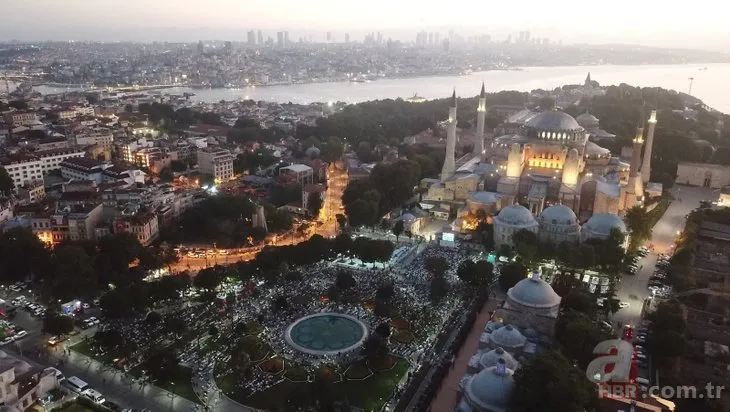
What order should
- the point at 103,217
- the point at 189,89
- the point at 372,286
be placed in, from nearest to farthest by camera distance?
1. the point at 372,286
2. the point at 103,217
3. the point at 189,89

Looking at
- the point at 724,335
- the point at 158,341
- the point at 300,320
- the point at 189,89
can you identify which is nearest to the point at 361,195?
the point at 300,320

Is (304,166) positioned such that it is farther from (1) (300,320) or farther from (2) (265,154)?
(1) (300,320)

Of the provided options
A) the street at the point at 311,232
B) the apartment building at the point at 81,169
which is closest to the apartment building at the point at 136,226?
the street at the point at 311,232

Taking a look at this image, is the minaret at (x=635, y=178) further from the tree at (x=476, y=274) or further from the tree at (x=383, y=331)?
the tree at (x=383, y=331)

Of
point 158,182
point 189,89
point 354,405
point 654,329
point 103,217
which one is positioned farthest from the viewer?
point 189,89

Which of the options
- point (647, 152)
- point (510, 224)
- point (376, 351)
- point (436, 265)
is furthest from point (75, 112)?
point (647, 152)

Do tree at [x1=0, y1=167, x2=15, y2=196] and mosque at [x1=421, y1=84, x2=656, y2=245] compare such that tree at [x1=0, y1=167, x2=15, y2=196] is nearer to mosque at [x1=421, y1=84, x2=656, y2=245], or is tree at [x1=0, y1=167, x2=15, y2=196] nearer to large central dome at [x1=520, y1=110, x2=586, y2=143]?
mosque at [x1=421, y1=84, x2=656, y2=245]

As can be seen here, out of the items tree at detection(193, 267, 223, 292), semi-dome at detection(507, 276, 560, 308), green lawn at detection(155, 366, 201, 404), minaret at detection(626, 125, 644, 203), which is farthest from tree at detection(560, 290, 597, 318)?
minaret at detection(626, 125, 644, 203)
